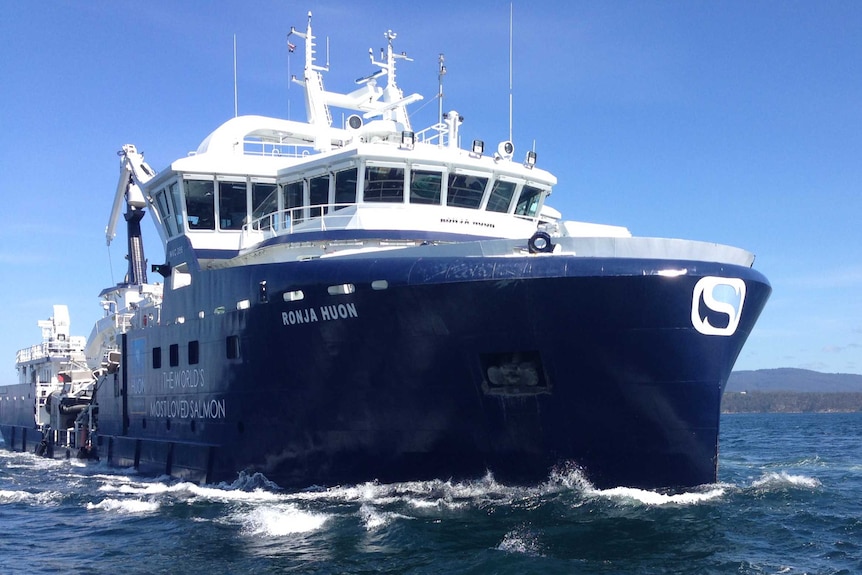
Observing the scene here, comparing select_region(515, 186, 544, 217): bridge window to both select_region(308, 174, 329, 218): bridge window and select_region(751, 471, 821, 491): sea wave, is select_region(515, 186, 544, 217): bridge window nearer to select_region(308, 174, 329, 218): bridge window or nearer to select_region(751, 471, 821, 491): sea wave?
select_region(308, 174, 329, 218): bridge window

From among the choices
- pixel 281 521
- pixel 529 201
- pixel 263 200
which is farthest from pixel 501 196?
pixel 281 521

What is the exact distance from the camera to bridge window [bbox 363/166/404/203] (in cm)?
1797

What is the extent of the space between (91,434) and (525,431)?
18.7 m

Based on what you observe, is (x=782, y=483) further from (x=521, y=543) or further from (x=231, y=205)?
(x=231, y=205)

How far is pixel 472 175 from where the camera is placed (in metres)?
18.4

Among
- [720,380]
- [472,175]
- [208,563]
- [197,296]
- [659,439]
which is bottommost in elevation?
[208,563]

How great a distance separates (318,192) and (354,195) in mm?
975

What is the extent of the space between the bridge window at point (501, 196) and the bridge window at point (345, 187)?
3085 millimetres

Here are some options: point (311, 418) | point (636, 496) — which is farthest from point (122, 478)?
point (636, 496)

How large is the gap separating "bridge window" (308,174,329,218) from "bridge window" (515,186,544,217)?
4438 millimetres

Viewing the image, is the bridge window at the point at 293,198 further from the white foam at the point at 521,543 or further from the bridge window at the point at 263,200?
the white foam at the point at 521,543

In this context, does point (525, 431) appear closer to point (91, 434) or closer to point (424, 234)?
point (424, 234)

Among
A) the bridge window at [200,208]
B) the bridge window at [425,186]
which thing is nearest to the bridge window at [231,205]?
the bridge window at [200,208]

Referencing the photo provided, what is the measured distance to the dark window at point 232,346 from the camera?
17.2 metres
